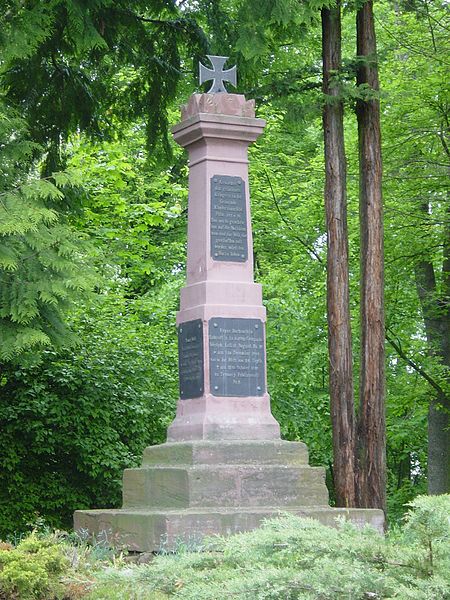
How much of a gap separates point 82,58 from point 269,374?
695 cm

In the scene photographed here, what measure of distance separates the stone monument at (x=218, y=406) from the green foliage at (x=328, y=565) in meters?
3.30

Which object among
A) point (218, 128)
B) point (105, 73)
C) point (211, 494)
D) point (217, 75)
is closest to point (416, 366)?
point (105, 73)

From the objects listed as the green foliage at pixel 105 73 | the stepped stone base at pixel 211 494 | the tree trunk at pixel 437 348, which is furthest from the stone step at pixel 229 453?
the tree trunk at pixel 437 348

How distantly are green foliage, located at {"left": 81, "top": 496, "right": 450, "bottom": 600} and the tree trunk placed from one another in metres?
13.0

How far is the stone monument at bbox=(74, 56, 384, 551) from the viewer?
9.42m

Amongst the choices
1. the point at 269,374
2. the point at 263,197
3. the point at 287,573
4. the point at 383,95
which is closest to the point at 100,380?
the point at 269,374

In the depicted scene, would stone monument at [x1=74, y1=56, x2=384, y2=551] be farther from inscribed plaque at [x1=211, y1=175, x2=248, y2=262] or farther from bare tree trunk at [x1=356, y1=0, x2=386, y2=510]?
bare tree trunk at [x1=356, y1=0, x2=386, y2=510]

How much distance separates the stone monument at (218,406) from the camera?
9.42m

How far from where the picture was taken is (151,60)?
1508 centimetres

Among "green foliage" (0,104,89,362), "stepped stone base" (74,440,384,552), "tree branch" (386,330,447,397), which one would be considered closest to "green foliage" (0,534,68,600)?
"stepped stone base" (74,440,384,552)

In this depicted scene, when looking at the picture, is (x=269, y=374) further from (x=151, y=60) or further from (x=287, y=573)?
(x=287, y=573)

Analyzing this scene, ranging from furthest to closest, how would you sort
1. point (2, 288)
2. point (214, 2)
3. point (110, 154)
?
point (110, 154)
point (214, 2)
point (2, 288)

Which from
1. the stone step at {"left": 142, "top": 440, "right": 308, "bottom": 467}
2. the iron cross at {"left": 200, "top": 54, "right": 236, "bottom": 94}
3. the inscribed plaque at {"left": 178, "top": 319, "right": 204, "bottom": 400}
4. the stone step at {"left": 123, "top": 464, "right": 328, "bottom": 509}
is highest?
the iron cross at {"left": 200, "top": 54, "right": 236, "bottom": 94}

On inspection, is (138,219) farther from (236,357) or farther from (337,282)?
(236,357)
